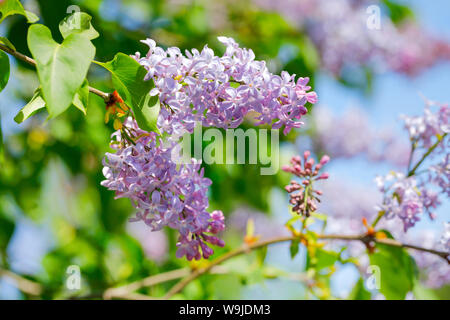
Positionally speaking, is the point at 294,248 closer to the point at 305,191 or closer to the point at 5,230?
the point at 305,191

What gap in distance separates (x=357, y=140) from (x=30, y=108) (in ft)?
8.80

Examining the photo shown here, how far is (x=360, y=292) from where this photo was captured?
135cm

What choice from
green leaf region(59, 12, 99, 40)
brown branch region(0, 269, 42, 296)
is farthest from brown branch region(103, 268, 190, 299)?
green leaf region(59, 12, 99, 40)

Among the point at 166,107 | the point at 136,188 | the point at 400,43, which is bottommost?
the point at 136,188

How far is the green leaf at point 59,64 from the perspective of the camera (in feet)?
2.13

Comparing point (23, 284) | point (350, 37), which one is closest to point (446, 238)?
point (23, 284)

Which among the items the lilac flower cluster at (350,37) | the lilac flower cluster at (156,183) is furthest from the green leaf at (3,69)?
the lilac flower cluster at (350,37)

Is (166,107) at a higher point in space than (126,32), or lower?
lower

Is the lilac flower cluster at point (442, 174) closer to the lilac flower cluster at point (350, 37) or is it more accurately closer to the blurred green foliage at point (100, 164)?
the blurred green foliage at point (100, 164)

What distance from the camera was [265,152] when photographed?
204cm

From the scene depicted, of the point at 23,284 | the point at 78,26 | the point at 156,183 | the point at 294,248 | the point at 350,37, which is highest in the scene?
the point at 350,37

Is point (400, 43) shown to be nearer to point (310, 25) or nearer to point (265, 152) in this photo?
point (310, 25)

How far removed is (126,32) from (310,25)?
1629 mm

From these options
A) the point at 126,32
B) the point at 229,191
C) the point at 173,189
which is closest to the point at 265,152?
the point at 229,191
